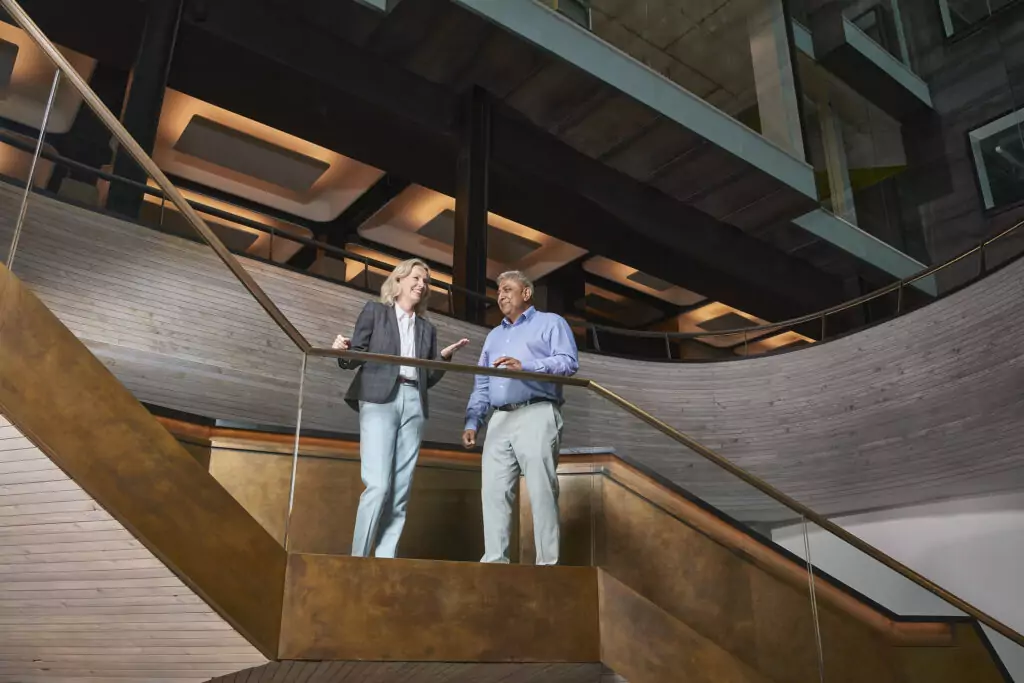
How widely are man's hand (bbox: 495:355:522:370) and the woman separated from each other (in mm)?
306

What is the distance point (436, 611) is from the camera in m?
3.23

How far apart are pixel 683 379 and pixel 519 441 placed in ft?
16.8

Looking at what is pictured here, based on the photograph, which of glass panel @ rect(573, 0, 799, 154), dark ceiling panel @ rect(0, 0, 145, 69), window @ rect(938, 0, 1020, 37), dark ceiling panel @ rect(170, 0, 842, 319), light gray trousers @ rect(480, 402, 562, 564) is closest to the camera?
light gray trousers @ rect(480, 402, 562, 564)

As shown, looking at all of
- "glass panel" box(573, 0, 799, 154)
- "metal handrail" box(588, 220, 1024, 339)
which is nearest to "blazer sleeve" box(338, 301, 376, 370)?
"metal handrail" box(588, 220, 1024, 339)

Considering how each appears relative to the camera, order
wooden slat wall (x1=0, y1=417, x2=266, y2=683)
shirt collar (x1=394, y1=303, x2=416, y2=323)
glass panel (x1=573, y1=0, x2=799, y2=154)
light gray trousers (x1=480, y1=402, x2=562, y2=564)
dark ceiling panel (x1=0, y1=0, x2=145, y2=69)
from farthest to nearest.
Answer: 1. glass panel (x1=573, y1=0, x2=799, y2=154)
2. dark ceiling panel (x1=0, y1=0, x2=145, y2=69)
3. shirt collar (x1=394, y1=303, x2=416, y2=323)
4. light gray trousers (x1=480, y1=402, x2=562, y2=564)
5. wooden slat wall (x1=0, y1=417, x2=266, y2=683)

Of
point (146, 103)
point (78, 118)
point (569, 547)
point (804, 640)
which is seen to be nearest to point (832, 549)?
point (804, 640)

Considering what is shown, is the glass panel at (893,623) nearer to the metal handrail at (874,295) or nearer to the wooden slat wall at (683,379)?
the wooden slat wall at (683,379)

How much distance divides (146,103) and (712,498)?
5.83m

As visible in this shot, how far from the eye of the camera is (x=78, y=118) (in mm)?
3059

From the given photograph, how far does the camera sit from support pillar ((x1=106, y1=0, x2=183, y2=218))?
6.97m

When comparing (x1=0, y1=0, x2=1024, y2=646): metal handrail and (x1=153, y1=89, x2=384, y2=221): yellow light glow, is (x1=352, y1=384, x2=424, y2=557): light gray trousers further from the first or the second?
(x1=153, y1=89, x2=384, y2=221): yellow light glow

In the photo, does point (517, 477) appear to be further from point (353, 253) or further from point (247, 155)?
point (247, 155)

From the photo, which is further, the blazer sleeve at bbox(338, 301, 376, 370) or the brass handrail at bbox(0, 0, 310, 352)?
the blazer sleeve at bbox(338, 301, 376, 370)

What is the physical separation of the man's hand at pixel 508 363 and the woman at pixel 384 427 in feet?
1.00
